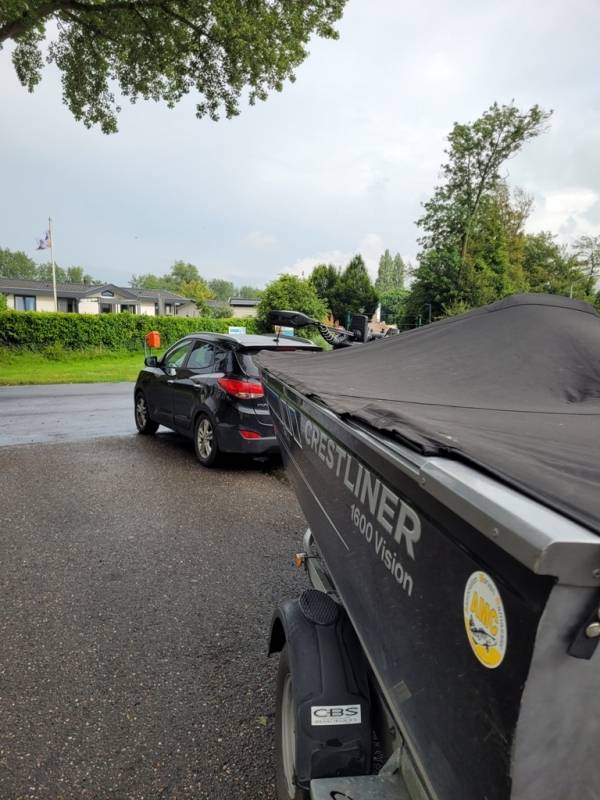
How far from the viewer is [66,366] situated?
22.4 meters

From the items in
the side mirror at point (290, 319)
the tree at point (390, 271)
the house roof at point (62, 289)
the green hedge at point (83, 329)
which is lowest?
the side mirror at point (290, 319)

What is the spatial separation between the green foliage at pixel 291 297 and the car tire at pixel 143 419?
14.0m

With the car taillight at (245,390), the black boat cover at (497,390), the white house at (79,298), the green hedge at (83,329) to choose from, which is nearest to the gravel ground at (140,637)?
the car taillight at (245,390)

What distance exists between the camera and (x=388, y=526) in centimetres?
141

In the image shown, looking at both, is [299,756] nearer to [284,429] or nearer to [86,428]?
[284,429]

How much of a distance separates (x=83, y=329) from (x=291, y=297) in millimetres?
10251

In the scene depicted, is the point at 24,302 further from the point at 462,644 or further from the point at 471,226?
the point at 462,644

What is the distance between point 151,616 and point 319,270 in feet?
179

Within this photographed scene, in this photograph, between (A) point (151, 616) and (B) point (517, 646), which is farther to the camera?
(A) point (151, 616)

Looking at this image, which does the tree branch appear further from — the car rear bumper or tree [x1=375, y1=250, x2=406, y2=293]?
tree [x1=375, y1=250, x2=406, y2=293]

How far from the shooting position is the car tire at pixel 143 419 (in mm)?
8750

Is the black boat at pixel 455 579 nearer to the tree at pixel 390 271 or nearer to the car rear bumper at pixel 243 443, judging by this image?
the car rear bumper at pixel 243 443

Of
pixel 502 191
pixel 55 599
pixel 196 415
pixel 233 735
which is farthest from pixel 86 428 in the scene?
pixel 502 191

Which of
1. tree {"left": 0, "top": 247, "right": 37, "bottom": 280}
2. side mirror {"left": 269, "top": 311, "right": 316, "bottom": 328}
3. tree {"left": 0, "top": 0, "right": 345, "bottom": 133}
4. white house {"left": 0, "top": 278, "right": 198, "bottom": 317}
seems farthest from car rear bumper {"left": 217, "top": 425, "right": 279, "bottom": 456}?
tree {"left": 0, "top": 247, "right": 37, "bottom": 280}
